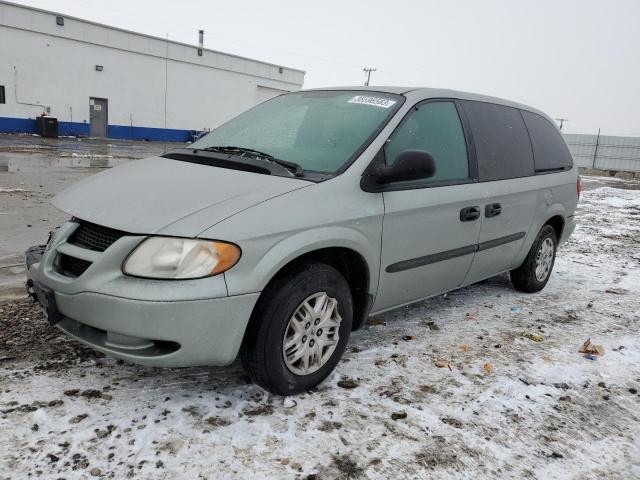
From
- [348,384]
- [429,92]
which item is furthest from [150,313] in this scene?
[429,92]

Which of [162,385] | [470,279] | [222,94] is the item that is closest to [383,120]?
[470,279]

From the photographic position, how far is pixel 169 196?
100.0 inches

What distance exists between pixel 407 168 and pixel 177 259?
4.41ft

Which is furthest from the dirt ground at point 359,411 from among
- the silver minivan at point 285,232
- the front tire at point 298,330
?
the silver minivan at point 285,232

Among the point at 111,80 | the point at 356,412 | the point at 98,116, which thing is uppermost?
the point at 111,80

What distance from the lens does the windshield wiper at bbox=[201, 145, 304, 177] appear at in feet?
9.44

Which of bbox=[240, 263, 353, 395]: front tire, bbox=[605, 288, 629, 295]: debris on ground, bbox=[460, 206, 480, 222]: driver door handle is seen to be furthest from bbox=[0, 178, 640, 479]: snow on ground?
bbox=[605, 288, 629, 295]: debris on ground

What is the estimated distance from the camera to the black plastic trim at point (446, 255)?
3.15 metres

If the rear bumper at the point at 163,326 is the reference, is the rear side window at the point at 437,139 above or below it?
above

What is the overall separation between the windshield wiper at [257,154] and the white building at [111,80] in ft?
88.1

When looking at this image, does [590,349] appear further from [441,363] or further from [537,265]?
[537,265]

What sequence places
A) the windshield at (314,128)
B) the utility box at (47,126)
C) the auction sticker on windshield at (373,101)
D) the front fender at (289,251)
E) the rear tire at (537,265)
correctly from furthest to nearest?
the utility box at (47,126) < the rear tire at (537,265) < the auction sticker on windshield at (373,101) < the windshield at (314,128) < the front fender at (289,251)

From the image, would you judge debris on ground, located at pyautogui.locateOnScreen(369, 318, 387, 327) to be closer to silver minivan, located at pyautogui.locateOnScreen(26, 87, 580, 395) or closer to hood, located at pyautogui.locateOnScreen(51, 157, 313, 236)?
silver minivan, located at pyautogui.locateOnScreen(26, 87, 580, 395)

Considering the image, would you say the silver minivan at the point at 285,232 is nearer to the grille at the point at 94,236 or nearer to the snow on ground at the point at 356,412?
the grille at the point at 94,236
